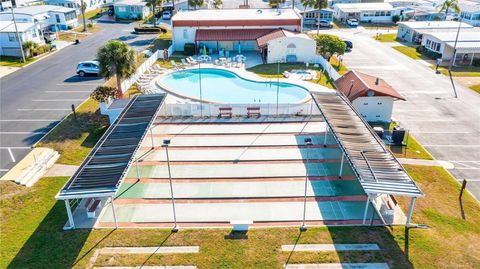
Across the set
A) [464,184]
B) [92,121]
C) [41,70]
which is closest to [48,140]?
[92,121]

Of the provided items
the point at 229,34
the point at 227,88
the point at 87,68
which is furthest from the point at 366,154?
the point at 229,34

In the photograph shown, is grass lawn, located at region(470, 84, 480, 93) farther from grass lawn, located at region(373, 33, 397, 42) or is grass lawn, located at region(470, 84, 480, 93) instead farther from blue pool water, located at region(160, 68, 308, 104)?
grass lawn, located at region(373, 33, 397, 42)

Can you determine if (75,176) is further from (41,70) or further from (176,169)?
(41,70)

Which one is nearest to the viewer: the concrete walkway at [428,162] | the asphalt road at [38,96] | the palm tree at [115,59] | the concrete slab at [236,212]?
the concrete slab at [236,212]

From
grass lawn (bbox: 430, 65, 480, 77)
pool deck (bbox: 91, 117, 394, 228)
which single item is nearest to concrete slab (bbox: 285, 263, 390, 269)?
pool deck (bbox: 91, 117, 394, 228)

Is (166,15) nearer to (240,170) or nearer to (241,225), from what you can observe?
(240,170)

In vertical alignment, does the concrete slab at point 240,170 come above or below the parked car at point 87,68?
below

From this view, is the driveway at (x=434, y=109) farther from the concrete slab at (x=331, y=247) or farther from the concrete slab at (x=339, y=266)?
the concrete slab at (x=339, y=266)

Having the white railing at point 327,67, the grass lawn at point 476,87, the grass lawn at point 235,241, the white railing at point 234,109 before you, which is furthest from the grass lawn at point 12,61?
the grass lawn at point 476,87
